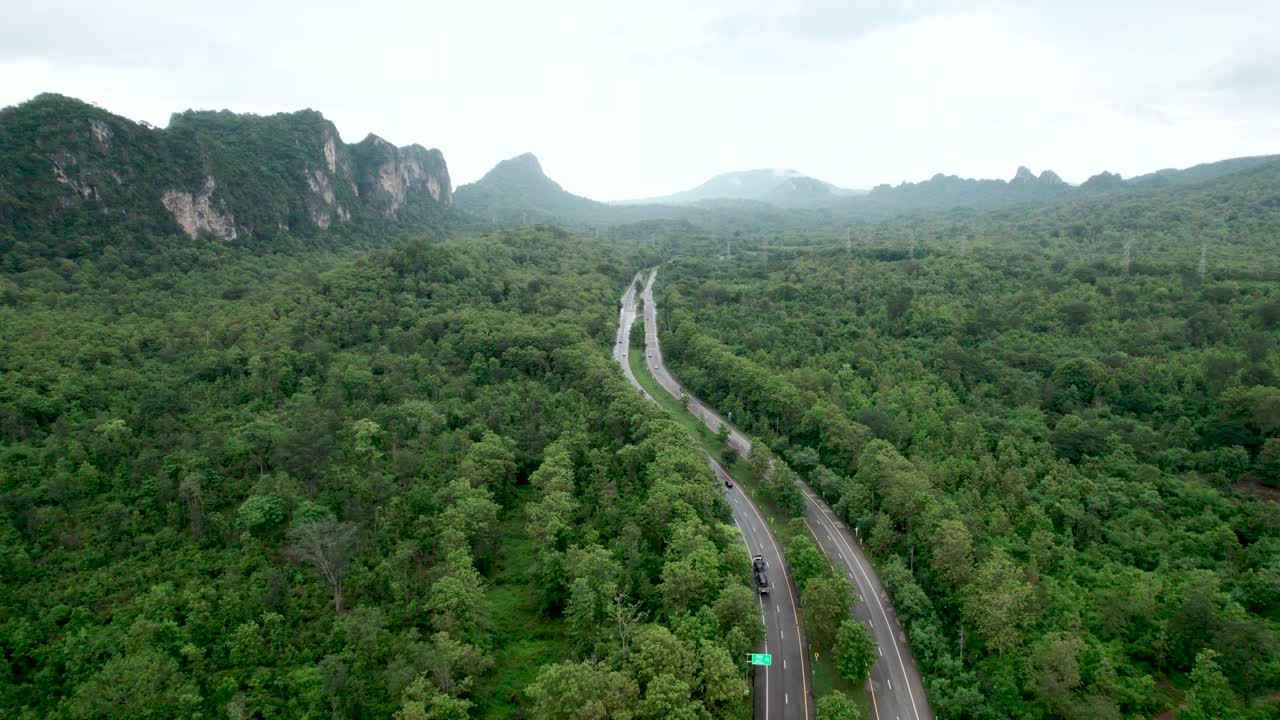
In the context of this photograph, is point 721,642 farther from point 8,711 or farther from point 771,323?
point 771,323

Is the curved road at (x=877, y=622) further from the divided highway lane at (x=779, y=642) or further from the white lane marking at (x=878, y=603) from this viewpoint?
the divided highway lane at (x=779, y=642)

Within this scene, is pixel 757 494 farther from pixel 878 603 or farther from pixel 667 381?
pixel 667 381

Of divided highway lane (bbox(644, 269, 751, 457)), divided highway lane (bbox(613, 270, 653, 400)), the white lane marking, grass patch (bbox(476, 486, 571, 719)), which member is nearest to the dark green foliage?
the white lane marking

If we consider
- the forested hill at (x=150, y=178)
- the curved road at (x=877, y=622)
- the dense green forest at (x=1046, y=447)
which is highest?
the forested hill at (x=150, y=178)

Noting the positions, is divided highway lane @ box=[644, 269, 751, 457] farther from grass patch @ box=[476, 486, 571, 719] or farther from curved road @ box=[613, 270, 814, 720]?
grass patch @ box=[476, 486, 571, 719]

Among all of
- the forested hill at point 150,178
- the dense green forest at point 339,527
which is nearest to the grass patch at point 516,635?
the dense green forest at point 339,527

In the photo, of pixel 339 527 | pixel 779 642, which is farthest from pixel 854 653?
pixel 339 527
